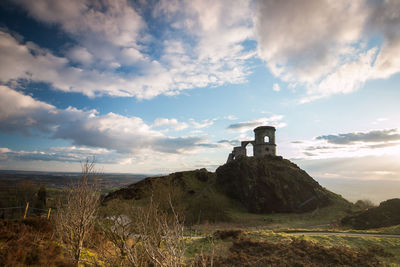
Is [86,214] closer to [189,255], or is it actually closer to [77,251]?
[77,251]

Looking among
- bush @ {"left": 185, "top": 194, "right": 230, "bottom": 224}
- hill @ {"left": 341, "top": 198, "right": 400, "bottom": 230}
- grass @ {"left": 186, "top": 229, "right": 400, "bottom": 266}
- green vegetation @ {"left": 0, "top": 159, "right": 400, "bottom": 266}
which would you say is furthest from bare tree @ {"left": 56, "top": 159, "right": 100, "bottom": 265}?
hill @ {"left": 341, "top": 198, "right": 400, "bottom": 230}

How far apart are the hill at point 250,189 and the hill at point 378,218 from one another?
38.2ft

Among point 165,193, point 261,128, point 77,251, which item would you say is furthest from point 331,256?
point 261,128

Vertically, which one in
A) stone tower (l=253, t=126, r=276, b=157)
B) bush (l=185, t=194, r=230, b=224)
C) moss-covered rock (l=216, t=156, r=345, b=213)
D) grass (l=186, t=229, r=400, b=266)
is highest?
stone tower (l=253, t=126, r=276, b=157)

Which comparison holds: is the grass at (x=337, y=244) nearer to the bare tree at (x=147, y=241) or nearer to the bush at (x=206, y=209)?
the bare tree at (x=147, y=241)

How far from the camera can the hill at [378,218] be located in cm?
3012

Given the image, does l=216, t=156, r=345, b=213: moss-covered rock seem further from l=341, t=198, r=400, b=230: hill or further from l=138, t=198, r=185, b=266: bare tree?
l=138, t=198, r=185, b=266: bare tree

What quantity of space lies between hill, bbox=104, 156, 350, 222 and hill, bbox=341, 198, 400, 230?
11629 mm

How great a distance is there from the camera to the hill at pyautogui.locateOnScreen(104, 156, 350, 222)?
44.8 metres

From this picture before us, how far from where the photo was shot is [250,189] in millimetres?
48438

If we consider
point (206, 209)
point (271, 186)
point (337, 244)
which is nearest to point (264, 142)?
point (271, 186)

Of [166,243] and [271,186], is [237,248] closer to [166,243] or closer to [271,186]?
[166,243]

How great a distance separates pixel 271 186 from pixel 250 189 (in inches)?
198

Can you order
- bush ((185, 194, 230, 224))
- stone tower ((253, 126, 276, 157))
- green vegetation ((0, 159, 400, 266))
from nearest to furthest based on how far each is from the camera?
green vegetation ((0, 159, 400, 266))
bush ((185, 194, 230, 224))
stone tower ((253, 126, 276, 157))
